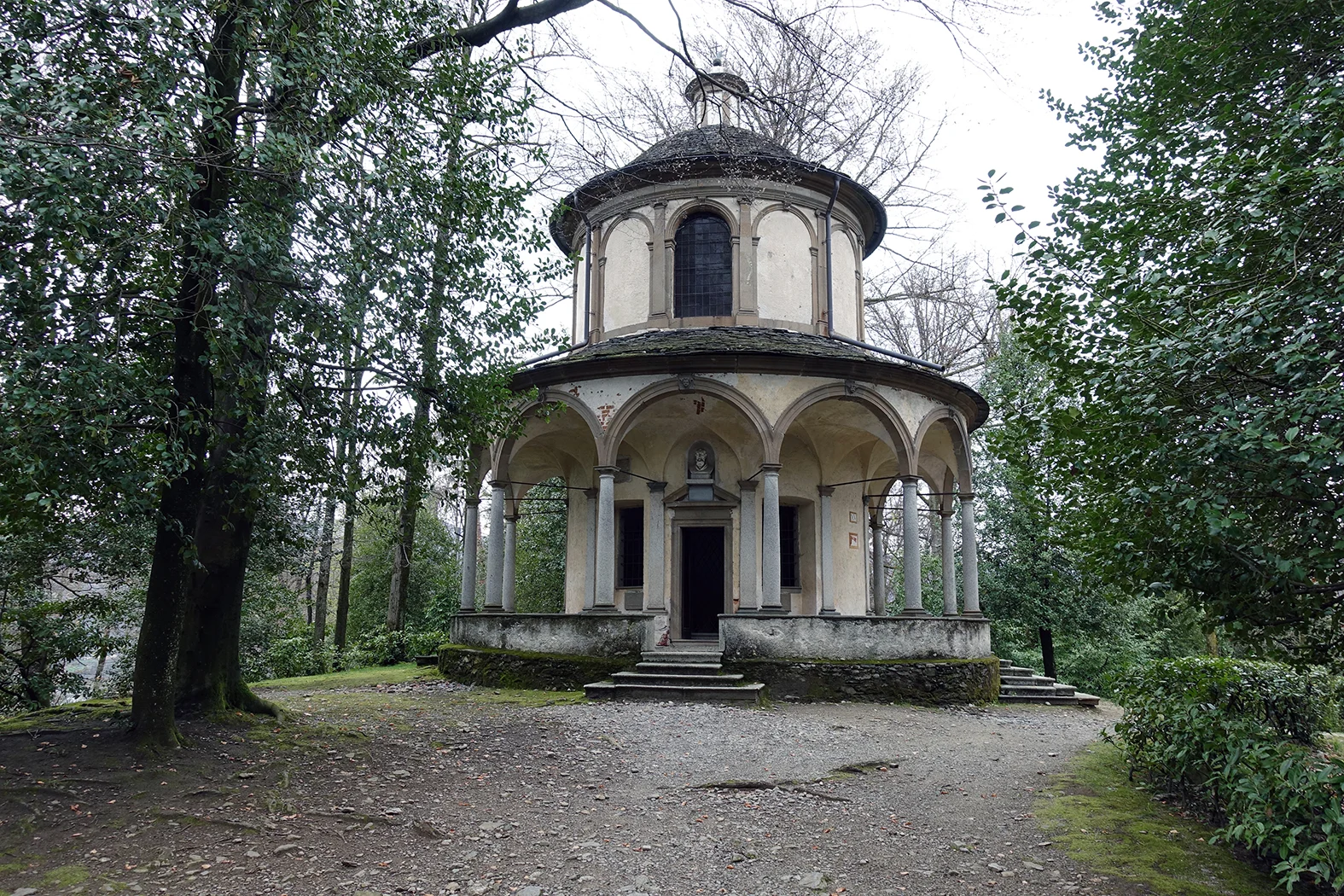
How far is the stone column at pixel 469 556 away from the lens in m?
15.0

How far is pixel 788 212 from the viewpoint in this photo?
16312 millimetres

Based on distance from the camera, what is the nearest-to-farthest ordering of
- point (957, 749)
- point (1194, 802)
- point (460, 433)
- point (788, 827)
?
point (788, 827), point (1194, 802), point (460, 433), point (957, 749)

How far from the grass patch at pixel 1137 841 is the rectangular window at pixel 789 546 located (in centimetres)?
844

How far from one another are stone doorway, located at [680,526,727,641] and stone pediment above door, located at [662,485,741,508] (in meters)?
0.65

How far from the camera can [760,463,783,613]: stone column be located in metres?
12.5

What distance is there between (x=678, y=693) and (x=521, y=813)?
528 centimetres

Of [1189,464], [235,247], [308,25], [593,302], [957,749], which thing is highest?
[593,302]

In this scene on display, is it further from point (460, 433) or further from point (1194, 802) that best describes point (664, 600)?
point (1194, 802)

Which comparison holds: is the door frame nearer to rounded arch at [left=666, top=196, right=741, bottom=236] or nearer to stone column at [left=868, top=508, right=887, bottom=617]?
stone column at [left=868, top=508, right=887, bottom=617]

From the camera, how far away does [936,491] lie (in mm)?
17422

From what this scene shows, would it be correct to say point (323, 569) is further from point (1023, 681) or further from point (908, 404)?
point (1023, 681)

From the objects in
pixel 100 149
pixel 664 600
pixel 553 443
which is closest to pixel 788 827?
pixel 100 149

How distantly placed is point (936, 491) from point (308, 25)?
14258mm

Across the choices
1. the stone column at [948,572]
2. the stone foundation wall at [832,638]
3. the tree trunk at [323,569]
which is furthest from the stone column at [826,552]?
the tree trunk at [323,569]
